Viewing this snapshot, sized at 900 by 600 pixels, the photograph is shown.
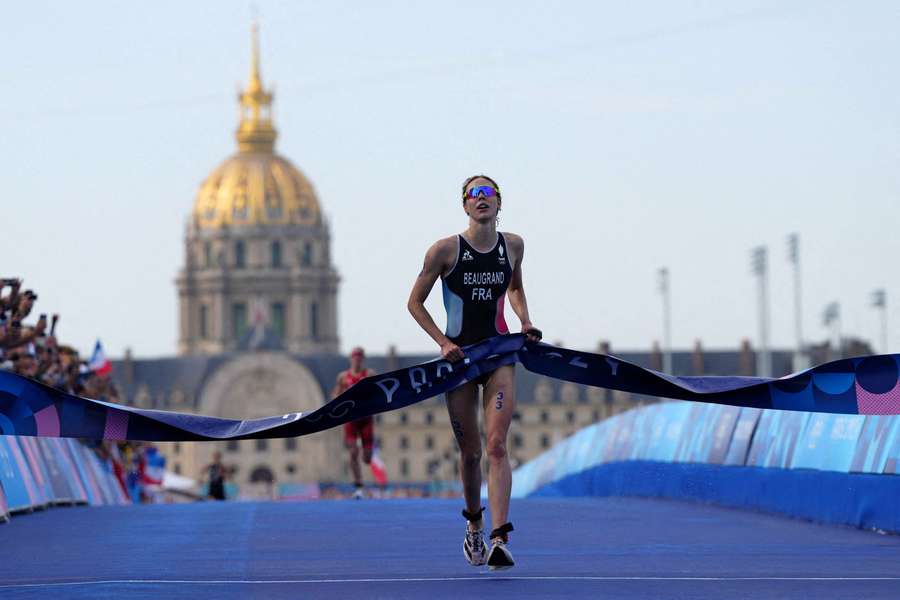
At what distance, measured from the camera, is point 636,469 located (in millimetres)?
26984

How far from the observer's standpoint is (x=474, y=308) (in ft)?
40.7

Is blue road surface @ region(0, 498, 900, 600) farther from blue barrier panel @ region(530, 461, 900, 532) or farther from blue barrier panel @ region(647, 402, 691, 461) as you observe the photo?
blue barrier panel @ region(647, 402, 691, 461)

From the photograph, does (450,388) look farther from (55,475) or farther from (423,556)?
(55,475)

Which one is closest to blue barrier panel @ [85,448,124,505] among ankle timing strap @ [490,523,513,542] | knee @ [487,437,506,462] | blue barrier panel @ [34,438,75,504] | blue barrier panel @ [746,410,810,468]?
blue barrier panel @ [34,438,75,504]

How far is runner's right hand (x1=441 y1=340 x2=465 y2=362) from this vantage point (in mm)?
12172

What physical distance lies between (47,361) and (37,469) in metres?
2.28

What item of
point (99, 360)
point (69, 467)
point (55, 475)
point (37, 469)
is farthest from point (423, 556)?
point (99, 360)

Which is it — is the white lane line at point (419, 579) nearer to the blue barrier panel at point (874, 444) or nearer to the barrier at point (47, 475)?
the blue barrier panel at point (874, 444)

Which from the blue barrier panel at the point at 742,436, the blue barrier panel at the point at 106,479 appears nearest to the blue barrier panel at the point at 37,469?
the blue barrier panel at the point at 106,479

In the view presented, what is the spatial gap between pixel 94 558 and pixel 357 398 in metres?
1.76

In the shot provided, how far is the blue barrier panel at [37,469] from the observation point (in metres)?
20.4

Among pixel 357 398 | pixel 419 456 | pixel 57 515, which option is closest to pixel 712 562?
pixel 357 398

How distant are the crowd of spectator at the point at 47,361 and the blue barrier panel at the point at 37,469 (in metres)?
0.57

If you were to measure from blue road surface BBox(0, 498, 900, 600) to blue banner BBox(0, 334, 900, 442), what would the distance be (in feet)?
2.39
